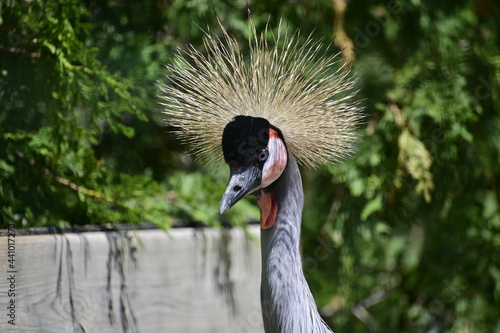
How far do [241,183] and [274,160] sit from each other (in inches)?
3.9

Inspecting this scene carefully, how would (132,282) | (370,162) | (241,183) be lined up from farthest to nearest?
1. (370,162)
2. (132,282)
3. (241,183)

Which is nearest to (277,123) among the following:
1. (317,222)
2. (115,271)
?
(115,271)

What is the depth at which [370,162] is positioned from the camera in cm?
232

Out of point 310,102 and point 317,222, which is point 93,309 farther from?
point 317,222

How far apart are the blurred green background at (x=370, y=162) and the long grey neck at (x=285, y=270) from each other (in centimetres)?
52

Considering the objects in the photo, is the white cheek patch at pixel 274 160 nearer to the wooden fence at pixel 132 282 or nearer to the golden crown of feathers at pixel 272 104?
the golden crown of feathers at pixel 272 104

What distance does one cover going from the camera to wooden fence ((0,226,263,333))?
1.50 m

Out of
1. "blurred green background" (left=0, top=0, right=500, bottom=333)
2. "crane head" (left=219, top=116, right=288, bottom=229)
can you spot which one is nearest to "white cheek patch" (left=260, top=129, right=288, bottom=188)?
"crane head" (left=219, top=116, right=288, bottom=229)

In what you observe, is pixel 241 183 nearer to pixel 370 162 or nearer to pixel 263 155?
pixel 263 155

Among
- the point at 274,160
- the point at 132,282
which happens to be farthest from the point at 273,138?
the point at 132,282

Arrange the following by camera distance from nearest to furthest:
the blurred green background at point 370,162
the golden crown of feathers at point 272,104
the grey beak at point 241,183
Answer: the grey beak at point 241,183
the golden crown of feathers at point 272,104
the blurred green background at point 370,162

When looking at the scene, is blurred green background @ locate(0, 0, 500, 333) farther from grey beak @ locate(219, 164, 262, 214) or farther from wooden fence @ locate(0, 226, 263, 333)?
grey beak @ locate(219, 164, 262, 214)

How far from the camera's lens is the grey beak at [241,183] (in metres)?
1.30

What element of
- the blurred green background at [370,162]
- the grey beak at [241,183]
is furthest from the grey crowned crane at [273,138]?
the blurred green background at [370,162]
